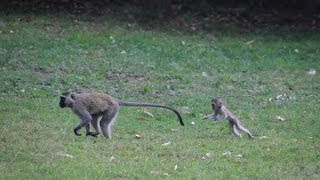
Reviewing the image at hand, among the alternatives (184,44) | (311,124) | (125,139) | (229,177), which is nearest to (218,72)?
(184,44)

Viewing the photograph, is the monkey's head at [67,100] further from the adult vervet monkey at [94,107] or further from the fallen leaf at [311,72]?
the fallen leaf at [311,72]

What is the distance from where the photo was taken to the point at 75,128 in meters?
11.5

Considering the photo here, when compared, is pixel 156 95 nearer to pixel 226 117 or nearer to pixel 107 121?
pixel 226 117

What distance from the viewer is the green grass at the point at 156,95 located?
33.6ft

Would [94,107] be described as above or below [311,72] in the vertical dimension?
above

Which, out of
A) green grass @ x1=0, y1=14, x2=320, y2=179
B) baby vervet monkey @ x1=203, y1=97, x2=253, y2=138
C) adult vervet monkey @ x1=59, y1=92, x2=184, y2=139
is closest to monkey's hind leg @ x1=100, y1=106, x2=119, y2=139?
adult vervet monkey @ x1=59, y1=92, x2=184, y2=139

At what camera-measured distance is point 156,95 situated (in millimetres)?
15492

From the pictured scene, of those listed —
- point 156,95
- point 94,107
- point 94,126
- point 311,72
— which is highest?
point 94,107

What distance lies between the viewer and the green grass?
33.6 feet

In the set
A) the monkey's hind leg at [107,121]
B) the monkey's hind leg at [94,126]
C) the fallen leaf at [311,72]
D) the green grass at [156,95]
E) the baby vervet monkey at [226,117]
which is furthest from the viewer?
the fallen leaf at [311,72]

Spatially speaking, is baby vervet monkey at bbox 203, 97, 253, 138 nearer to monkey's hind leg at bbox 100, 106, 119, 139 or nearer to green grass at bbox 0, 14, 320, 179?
green grass at bbox 0, 14, 320, 179

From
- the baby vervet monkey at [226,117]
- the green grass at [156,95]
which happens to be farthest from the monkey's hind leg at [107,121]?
the baby vervet monkey at [226,117]

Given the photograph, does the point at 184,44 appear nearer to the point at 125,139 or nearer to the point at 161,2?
the point at 161,2

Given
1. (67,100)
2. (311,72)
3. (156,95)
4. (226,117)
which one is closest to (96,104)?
(67,100)
